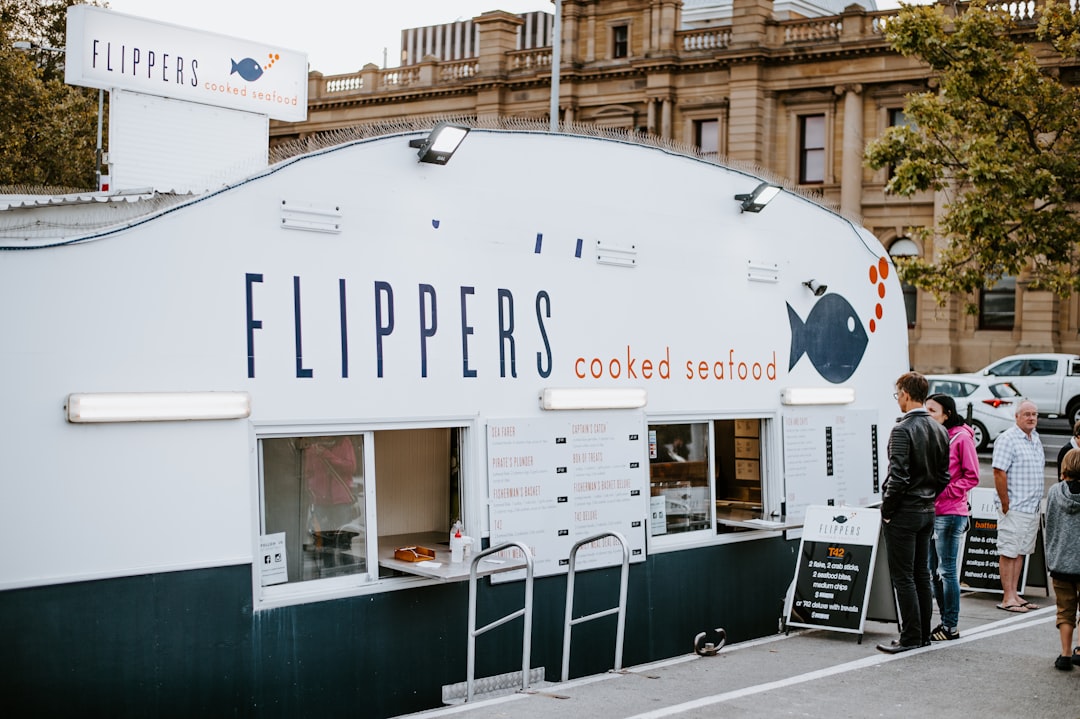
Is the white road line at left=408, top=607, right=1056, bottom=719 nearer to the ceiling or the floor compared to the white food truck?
nearer to the floor

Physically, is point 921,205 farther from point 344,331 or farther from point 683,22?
point 344,331

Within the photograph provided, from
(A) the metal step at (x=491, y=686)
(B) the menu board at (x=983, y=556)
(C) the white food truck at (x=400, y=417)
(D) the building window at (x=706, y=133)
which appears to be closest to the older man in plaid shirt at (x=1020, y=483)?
(B) the menu board at (x=983, y=556)

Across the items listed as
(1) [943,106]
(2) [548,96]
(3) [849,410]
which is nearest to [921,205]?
(2) [548,96]

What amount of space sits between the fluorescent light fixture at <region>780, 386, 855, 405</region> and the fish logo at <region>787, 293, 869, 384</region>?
10cm

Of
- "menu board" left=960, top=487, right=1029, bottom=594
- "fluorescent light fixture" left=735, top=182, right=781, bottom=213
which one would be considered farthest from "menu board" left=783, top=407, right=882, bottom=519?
"fluorescent light fixture" left=735, top=182, right=781, bottom=213

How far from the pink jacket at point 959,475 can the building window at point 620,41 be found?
42.5m

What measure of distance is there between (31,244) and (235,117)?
13.2ft

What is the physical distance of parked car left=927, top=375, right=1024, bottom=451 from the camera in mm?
26578

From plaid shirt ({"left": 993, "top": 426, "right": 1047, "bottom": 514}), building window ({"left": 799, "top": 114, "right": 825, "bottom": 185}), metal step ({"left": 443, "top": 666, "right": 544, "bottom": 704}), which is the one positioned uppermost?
building window ({"left": 799, "top": 114, "right": 825, "bottom": 185})

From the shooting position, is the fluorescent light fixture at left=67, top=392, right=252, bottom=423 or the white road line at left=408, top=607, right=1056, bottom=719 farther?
the white road line at left=408, top=607, right=1056, bottom=719

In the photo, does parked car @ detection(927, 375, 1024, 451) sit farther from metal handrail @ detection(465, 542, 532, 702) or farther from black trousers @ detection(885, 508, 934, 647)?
metal handrail @ detection(465, 542, 532, 702)

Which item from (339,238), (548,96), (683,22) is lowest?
(339,238)

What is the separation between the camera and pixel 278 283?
6.71m

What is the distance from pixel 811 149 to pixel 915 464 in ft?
132
